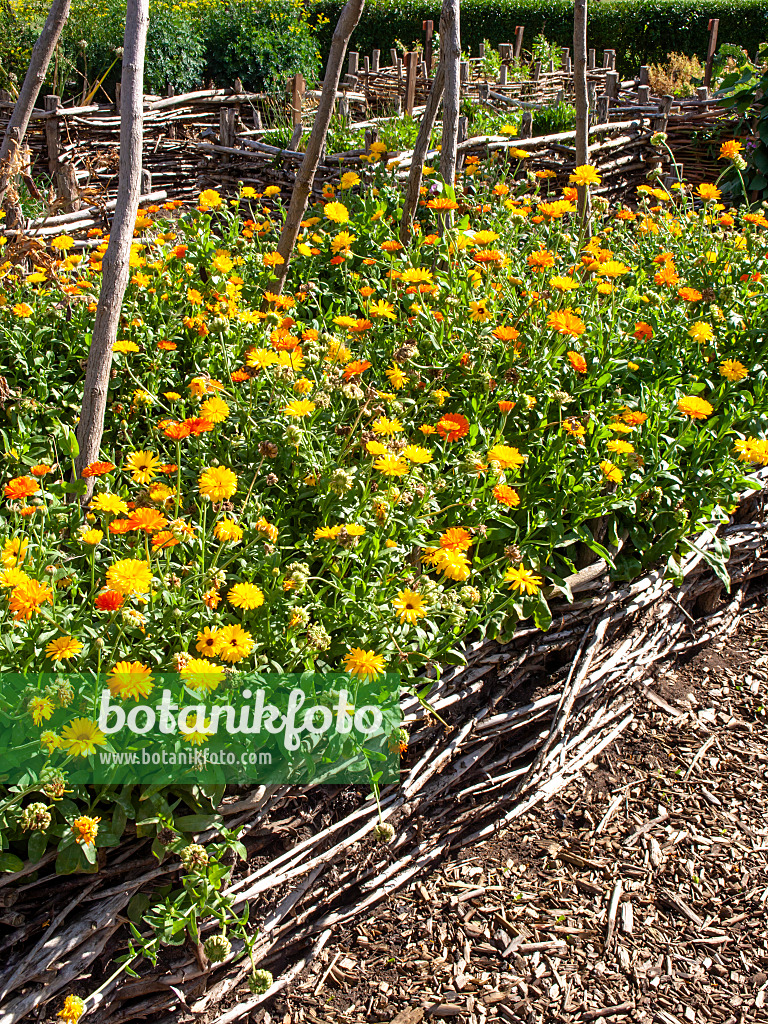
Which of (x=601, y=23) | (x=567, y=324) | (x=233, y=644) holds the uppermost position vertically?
(x=601, y=23)

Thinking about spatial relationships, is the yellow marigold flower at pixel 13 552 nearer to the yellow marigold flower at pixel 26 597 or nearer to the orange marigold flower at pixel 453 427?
the yellow marigold flower at pixel 26 597

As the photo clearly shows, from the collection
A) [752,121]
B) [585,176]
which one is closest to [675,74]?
[752,121]

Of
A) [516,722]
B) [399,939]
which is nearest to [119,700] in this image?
[399,939]

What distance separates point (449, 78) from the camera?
369 centimetres

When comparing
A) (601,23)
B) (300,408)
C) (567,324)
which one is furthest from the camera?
(601,23)

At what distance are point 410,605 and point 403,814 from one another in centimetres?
61

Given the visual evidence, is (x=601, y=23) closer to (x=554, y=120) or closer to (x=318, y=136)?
(x=554, y=120)

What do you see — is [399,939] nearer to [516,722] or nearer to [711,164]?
[516,722]

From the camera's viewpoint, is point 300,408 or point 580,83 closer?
point 300,408

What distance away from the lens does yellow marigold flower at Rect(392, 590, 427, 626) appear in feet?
6.26

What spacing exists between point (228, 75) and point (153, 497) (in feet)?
44.9

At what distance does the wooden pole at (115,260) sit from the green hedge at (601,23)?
2025 cm

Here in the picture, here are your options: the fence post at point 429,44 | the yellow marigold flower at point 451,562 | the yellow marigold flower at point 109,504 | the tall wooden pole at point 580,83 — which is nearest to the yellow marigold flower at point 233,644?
the yellow marigold flower at point 109,504
